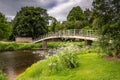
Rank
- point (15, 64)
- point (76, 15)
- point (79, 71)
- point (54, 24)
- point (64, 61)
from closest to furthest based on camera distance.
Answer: point (79, 71), point (64, 61), point (15, 64), point (76, 15), point (54, 24)

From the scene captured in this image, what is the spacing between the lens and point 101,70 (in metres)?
19.3

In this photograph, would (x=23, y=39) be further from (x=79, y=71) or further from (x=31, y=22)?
(x=79, y=71)

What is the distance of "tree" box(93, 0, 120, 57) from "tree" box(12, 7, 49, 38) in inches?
2043

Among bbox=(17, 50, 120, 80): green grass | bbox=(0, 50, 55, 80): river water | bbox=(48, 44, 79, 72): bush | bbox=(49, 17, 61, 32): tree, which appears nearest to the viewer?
bbox=(17, 50, 120, 80): green grass

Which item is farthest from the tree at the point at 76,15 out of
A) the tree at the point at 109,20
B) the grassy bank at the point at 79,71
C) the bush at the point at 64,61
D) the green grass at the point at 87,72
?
the bush at the point at 64,61

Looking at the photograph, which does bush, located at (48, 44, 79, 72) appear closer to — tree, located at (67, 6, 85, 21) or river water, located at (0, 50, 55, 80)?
river water, located at (0, 50, 55, 80)

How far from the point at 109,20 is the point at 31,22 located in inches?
2164

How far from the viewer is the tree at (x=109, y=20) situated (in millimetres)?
21984

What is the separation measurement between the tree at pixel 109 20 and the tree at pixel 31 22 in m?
51.9

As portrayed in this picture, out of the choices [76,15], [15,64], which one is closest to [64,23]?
[76,15]

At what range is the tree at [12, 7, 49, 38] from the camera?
75.1 meters

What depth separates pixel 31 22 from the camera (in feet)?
250

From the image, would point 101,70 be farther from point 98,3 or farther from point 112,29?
point 98,3

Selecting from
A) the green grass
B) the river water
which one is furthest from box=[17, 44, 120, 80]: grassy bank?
→ the river water
